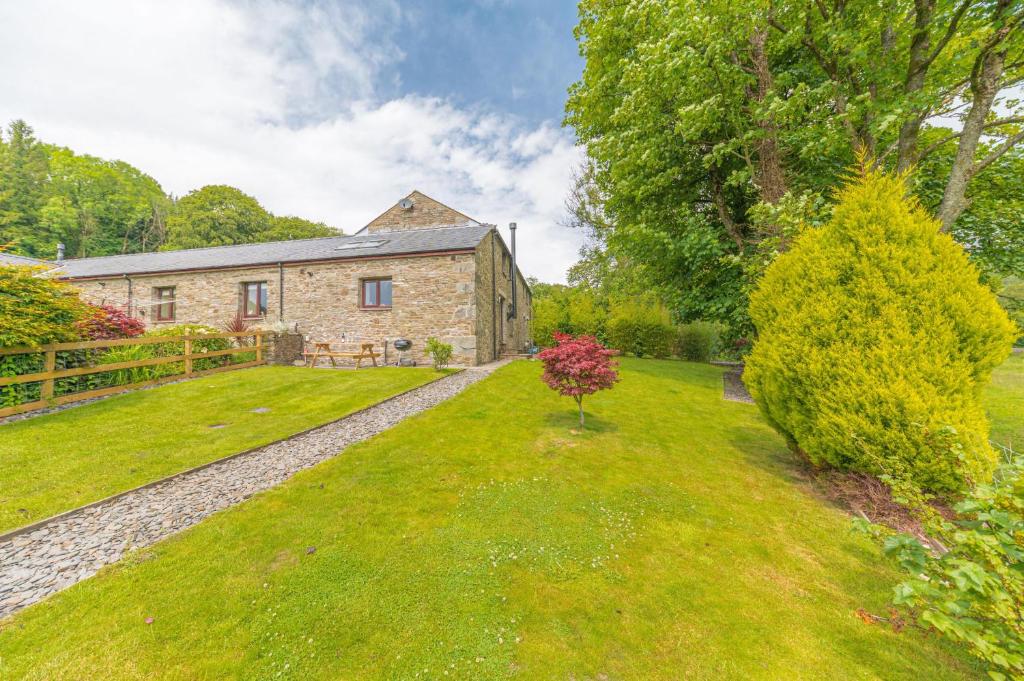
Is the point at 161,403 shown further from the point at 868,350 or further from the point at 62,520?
the point at 868,350

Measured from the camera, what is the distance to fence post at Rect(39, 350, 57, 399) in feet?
22.4

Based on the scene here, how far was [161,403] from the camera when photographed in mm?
7531

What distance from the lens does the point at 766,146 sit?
8.59 meters

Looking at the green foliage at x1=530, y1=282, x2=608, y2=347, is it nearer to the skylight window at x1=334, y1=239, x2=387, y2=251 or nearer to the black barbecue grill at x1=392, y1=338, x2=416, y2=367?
the black barbecue grill at x1=392, y1=338, x2=416, y2=367

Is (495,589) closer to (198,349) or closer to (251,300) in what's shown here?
(198,349)

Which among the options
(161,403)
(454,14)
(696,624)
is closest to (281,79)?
(454,14)

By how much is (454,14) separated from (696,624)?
16.4 meters

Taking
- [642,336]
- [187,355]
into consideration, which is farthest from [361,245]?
[642,336]

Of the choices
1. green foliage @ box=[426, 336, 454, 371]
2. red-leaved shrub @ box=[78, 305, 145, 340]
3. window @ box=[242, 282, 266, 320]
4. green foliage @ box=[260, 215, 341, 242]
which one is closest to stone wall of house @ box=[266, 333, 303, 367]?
window @ box=[242, 282, 266, 320]

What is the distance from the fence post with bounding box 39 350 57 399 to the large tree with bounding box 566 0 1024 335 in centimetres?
1443

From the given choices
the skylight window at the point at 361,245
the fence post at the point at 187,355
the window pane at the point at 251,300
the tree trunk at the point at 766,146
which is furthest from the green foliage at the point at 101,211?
the tree trunk at the point at 766,146

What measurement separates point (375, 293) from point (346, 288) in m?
1.29

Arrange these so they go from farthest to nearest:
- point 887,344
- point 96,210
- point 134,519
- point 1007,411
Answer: point 96,210 → point 1007,411 → point 887,344 → point 134,519

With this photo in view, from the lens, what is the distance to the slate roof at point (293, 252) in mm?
14578
